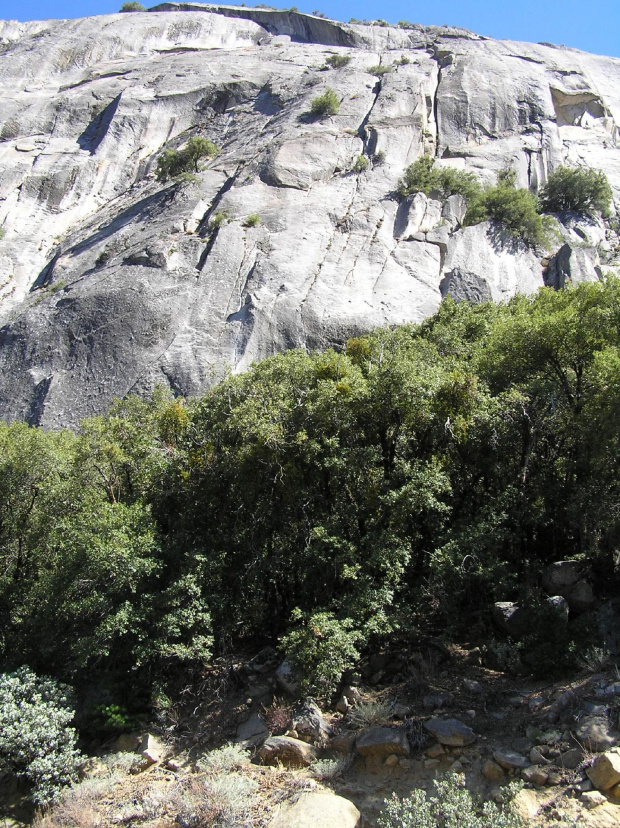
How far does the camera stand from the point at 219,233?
27078 mm

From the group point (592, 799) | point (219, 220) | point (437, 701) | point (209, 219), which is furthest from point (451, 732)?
point (209, 219)

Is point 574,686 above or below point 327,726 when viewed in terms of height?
above

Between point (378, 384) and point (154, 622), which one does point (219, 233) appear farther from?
point (154, 622)

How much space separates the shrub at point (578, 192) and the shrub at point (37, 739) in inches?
1270

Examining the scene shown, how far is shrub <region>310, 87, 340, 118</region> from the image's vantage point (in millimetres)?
35312

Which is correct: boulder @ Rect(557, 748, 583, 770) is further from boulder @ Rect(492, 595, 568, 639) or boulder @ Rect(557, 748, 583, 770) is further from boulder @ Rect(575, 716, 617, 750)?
boulder @ Rect(492, 595, 568, 639)

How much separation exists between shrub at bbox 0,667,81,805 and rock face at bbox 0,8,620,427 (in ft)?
40.2

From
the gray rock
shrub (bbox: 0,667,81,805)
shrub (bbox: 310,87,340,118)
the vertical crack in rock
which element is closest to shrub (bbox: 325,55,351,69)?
shrub (bbox: 310,87,340,118)

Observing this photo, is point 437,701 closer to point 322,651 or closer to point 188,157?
point 322,651

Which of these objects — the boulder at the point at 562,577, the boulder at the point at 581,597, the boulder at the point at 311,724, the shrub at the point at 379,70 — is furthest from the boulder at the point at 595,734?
the shrub at the point at 379,70

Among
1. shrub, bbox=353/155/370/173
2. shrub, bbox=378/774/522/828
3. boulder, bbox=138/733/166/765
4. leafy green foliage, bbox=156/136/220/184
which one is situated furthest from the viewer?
leafy green foliage, bbox=156/136/220/184

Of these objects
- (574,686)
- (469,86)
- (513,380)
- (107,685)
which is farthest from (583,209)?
(107,685)

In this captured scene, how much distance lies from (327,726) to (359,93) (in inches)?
1508

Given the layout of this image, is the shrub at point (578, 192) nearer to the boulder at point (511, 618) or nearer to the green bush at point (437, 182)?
the green bush at point (437, 182)
